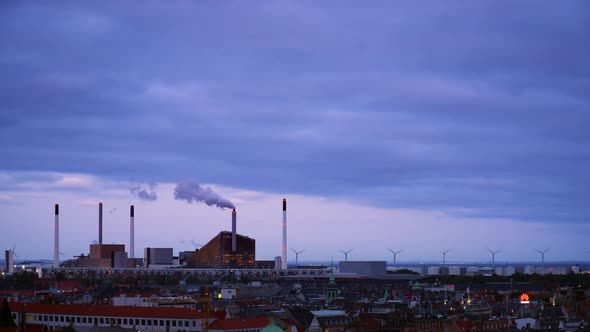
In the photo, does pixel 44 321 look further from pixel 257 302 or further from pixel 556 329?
pixel 556 329

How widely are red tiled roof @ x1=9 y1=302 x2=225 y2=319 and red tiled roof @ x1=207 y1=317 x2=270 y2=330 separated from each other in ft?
15.6

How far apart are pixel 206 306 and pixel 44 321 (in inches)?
889

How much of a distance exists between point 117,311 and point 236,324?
20.3 metres

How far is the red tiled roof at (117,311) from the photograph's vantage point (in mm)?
131375

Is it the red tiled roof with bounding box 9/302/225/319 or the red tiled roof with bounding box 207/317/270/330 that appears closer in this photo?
the red tiled roof with bounding box 207/317/270/330

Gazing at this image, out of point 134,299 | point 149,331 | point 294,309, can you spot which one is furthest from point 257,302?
point 149,331

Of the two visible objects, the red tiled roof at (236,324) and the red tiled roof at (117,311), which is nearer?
the red tiled roof at (236,324)

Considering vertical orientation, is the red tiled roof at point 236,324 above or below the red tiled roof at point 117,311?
below

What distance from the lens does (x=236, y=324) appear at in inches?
4909

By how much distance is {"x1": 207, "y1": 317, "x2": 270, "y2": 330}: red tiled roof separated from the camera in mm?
122875

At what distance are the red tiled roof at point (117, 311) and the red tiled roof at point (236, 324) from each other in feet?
15.6

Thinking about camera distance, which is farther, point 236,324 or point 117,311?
point 117,311

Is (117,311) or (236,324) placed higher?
(117,311)

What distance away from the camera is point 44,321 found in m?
143
